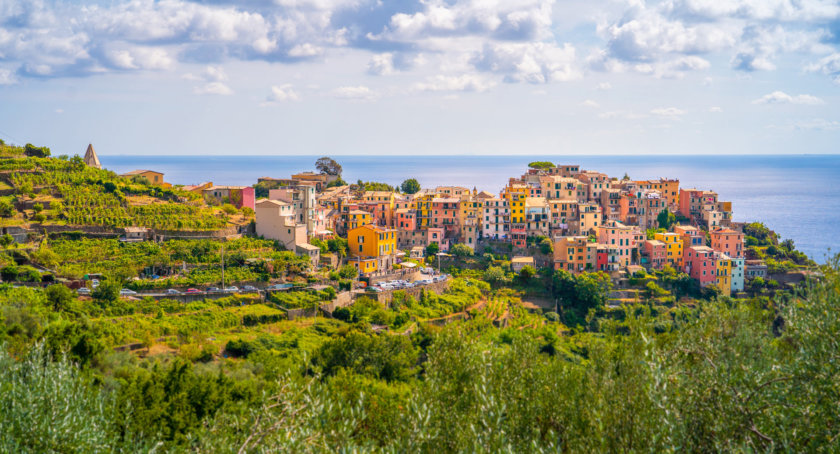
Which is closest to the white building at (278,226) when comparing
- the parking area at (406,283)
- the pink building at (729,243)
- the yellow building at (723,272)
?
the parking area at (406,283)

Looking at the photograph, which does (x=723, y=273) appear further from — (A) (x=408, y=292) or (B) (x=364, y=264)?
(B) (x=364, y=264)

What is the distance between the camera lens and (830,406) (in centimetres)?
Answer: 905

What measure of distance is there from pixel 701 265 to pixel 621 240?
487cm

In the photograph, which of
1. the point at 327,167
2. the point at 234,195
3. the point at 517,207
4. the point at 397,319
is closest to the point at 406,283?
the point at 397,319

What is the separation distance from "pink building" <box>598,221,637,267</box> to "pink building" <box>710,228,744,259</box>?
19.7ft

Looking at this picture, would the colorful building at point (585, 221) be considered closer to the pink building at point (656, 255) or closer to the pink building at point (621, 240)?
the pink building at point (621, 240)

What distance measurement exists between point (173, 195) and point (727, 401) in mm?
38089

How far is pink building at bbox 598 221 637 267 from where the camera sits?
43656 millimetres

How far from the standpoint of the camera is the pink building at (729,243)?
1815 inches

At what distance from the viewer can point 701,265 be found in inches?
1700

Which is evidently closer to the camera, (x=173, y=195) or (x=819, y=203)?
(x=173, y=195)

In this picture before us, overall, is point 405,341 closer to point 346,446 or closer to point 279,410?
point 279,410

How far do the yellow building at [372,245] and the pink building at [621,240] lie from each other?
1339 cm

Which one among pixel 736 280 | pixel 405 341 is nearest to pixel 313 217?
pixel 405 341
